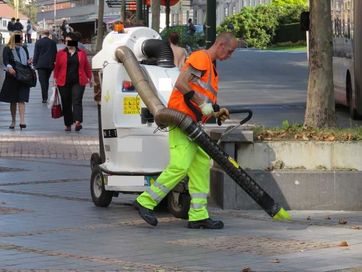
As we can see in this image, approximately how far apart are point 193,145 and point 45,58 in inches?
807

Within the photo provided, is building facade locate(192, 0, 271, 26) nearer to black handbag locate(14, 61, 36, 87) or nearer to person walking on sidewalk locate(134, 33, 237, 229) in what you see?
black handbag locate(14, 61, 36, 87)

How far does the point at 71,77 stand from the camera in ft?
70.4

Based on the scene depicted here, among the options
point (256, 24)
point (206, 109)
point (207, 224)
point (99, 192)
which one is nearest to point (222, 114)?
point (206, 109)

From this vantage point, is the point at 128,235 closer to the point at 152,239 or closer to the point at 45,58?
the point at 152,239

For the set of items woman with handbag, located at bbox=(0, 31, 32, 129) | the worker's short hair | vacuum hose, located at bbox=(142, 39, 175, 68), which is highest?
the worker's short hair

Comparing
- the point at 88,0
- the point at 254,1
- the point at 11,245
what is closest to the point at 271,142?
the point at 11,245

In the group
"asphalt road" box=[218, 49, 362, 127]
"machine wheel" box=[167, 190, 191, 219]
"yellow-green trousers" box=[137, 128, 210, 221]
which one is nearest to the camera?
"yellow-green trousers" box=[137, 128, 210, 221]

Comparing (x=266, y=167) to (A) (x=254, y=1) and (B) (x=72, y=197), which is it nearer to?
(B) (x=72, y=197)

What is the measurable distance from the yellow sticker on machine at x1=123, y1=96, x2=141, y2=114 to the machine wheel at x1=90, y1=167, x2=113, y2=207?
792mm

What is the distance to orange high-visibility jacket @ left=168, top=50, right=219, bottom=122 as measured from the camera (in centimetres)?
1062

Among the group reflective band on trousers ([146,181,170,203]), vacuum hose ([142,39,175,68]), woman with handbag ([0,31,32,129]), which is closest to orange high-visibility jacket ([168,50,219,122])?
reflective band on trousers ([146,181,170,203])

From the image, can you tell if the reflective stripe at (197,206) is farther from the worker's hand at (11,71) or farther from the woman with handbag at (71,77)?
the worker's hand at (11,71)

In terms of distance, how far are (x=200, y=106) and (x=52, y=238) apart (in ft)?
5.80

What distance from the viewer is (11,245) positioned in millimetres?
9555
